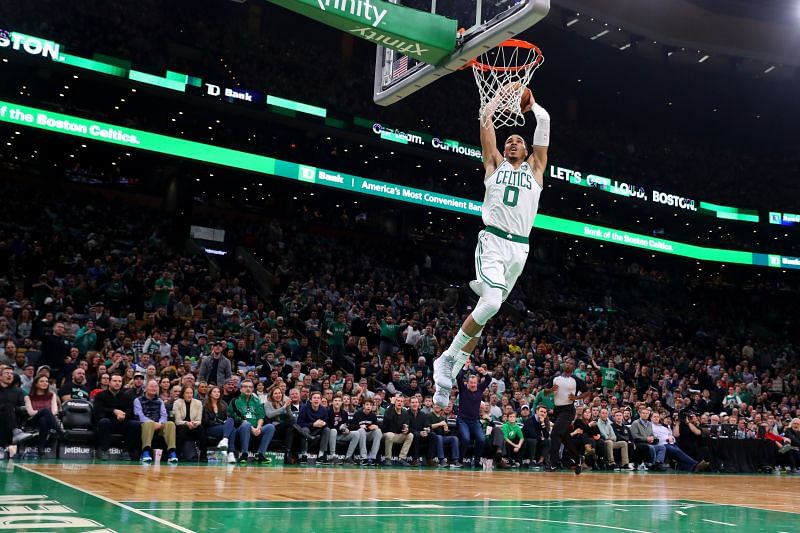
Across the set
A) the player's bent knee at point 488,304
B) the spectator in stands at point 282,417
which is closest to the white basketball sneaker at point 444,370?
the player's bent knee at point 488,304

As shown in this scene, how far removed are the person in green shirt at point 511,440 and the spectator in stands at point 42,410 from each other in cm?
789

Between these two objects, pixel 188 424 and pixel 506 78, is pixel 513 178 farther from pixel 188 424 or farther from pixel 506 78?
pixel 188 424

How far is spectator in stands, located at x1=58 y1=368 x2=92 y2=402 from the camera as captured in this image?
11812 millimetres

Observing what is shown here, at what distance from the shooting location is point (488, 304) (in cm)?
617

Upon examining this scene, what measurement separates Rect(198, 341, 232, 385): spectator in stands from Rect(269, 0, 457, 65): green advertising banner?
8.60m

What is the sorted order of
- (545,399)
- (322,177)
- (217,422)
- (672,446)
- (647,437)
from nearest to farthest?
(217,422)
(545,399)
(647,437)
(672,446)
(322,177)

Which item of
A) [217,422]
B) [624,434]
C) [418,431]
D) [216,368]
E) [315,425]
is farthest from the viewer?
[624,434]

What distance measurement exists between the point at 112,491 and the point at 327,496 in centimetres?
209

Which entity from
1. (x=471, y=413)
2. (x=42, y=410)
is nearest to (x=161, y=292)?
(x=42, y=410)

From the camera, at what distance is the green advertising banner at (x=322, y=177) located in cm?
2162

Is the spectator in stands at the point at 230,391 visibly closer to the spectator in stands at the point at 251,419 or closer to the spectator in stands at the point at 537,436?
the spectator in stands at the point at 251,419

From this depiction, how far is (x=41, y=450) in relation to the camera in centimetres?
1085

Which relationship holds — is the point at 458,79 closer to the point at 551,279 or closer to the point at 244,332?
the point at 551,279

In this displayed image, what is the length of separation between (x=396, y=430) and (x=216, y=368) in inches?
137
